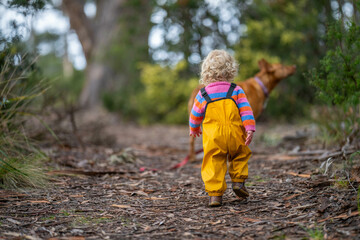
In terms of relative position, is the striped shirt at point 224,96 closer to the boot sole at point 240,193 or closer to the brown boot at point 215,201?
the boot sole at point 240,193

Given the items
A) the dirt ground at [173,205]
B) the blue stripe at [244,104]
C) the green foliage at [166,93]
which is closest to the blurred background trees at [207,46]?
the green foliage at [166,93]

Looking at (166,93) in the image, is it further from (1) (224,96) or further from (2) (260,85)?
(1) (224,96)

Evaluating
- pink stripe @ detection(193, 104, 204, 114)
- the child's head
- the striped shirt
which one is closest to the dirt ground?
the striped shirt

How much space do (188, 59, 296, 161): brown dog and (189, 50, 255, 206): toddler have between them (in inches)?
73.2

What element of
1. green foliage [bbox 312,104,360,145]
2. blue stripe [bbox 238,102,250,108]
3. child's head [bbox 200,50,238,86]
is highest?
child's head [bbox 200,50,238,86]

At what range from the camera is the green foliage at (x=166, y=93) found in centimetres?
1034

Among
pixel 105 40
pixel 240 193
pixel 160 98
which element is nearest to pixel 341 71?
pixel 240 193

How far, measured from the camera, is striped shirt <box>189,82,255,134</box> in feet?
10.3

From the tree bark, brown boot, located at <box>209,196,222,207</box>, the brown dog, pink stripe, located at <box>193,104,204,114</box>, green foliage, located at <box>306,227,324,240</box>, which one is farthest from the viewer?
the tree bark

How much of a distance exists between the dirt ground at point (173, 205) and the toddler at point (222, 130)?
0.74 ft

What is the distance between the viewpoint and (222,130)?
3137 millimetres

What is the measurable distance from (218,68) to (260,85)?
2851mm

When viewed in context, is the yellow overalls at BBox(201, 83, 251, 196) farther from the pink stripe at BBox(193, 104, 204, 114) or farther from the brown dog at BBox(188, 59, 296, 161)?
the brown dog at BBox(188, 59, 296, 161)

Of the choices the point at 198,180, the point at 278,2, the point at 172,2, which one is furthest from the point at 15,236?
the point at 278,2
